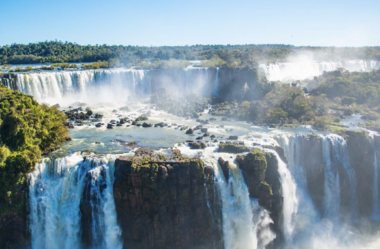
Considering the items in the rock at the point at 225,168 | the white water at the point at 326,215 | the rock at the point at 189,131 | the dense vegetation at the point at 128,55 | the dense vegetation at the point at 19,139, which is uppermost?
the dense vegetation at the point at 128,55

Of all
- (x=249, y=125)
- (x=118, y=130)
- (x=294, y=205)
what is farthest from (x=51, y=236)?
(x=249, y=125)

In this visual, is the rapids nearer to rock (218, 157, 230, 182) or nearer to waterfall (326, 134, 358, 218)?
waterfall (326, 134, 358, 218)

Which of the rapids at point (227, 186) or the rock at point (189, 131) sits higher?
the rock at point (189, 131)

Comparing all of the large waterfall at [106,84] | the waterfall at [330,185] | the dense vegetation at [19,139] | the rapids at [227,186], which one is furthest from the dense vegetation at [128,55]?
the dense vegetation at [19,139]

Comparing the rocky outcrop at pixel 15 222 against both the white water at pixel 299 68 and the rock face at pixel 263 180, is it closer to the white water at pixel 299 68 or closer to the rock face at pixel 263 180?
the rock face at pixel 263 180

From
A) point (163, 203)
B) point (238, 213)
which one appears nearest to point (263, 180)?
point (238, 213)

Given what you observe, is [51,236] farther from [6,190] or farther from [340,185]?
[340,185]
